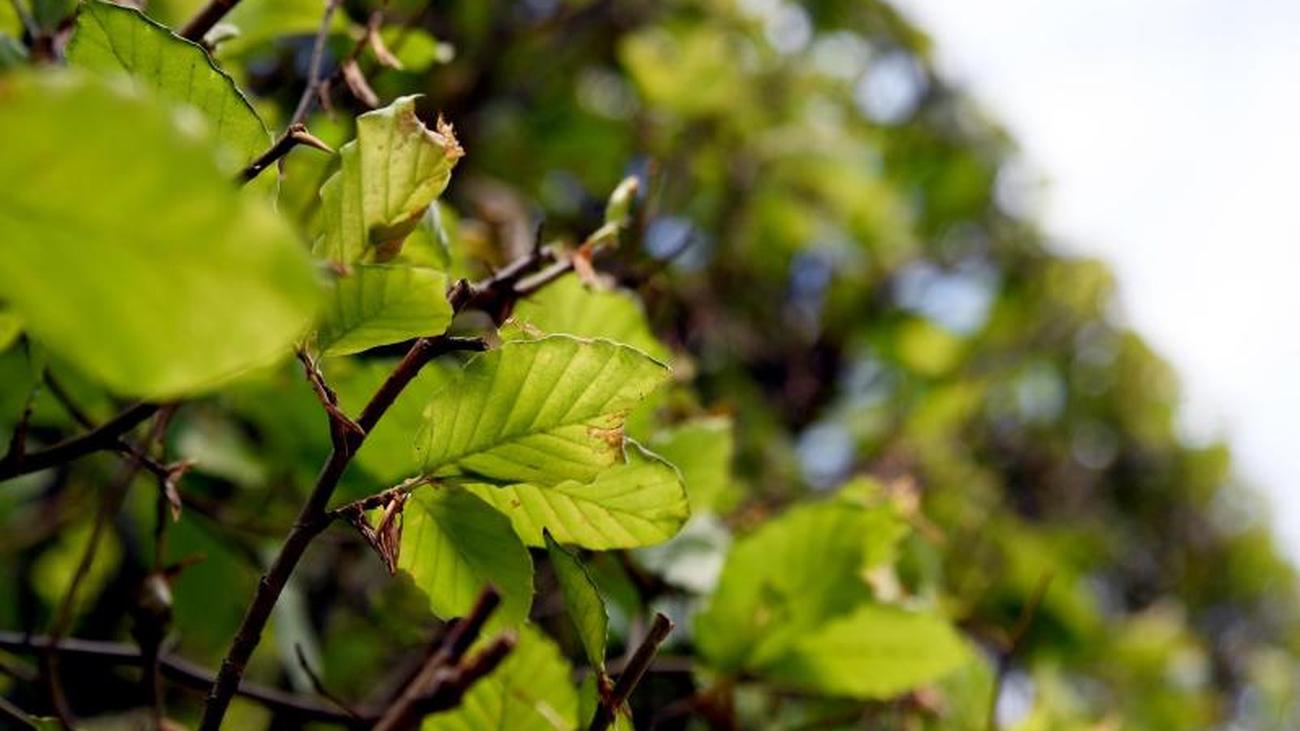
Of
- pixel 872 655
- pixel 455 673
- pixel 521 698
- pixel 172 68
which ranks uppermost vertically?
pixel 172 68

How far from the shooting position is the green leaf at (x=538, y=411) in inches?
15.6

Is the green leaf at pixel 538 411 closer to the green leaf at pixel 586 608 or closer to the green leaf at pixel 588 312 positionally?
the green leaf at pixel 586 608

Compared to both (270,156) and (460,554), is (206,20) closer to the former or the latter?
(270,156)

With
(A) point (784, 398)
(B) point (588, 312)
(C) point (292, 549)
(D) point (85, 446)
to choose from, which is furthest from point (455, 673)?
(A) point (784, 398)

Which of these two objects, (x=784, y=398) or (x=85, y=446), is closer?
(x=85, y=446)

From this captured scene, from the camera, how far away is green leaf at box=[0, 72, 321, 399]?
0.22 meters

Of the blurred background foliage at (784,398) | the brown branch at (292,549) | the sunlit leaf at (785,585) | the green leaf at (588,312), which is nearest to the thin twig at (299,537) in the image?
the brown branch at (292,549)

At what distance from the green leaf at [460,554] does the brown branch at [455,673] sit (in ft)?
0.34

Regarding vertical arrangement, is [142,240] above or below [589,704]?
above

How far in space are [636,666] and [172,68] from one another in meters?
0.27

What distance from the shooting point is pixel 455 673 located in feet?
1.05

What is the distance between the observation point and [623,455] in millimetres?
419

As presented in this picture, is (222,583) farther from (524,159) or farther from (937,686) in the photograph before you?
(524,159)

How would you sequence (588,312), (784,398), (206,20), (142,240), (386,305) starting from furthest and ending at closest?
(784,398) → (588,312) → (206,20) → (386,305) → (142,240)
